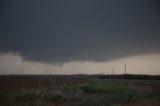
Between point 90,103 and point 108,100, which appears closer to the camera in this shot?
point 90,103

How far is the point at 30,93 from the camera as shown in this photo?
76.8ft

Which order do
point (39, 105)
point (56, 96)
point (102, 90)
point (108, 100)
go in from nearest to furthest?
point (39, 105)
point (108, 100)
point (56, 96)
point (102, 90)

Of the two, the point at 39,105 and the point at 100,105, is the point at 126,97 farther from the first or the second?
the point at 39,105

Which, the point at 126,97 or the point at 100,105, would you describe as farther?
the point at 126,97

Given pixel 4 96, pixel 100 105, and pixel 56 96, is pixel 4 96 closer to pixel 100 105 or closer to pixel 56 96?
pixel 56 96

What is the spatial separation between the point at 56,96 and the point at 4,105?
516 centimetres

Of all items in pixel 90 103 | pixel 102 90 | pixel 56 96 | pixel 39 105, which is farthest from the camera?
pixel 102 90

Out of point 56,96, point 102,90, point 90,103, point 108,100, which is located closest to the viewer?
point 90,103

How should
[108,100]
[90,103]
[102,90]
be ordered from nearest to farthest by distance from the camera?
[90,103], [108,100], [102,90]

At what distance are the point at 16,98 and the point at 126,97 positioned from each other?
9.08 m

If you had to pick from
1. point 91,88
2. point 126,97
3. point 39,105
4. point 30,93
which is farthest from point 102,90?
point 39,105

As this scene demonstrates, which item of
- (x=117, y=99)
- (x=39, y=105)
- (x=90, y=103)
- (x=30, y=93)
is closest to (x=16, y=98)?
(x=30, y=93)

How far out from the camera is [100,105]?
19.0 m

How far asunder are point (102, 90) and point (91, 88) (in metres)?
1.38
